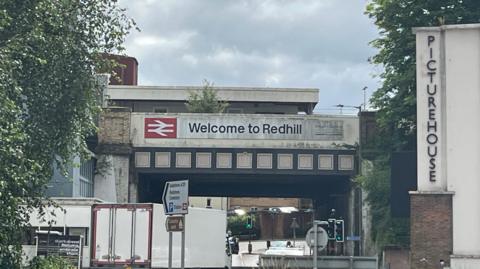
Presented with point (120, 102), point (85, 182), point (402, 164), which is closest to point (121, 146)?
point (85, 182)

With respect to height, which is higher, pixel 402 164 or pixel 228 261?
pixel 402 164

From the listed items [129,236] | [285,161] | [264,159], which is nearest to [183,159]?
[264,159]

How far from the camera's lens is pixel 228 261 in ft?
110

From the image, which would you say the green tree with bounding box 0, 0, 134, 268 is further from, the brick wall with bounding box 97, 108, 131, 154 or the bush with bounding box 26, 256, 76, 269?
the brick wall with bounding box 97, 108, 131, 154

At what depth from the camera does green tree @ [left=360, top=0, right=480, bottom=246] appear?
105 feet

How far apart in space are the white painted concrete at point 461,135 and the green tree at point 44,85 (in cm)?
999

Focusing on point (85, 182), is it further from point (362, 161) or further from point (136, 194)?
point (362, 161)

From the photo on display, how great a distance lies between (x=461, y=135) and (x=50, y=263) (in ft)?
39.8

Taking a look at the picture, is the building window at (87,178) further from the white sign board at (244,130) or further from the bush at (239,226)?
the bush at (239,226)

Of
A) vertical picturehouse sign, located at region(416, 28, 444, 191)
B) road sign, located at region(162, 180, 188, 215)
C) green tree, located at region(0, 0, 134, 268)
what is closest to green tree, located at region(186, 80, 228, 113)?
vertical picturehouse sign, located at region(416, 28, 444, 191)

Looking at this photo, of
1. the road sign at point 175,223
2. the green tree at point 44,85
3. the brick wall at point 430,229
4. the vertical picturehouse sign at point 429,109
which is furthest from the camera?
the vertical picturehouse sign at point 429,109

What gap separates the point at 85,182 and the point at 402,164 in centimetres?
1414

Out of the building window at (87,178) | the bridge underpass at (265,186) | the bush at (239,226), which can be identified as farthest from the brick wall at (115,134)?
the bush at (239,226)

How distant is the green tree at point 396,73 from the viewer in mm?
32094
